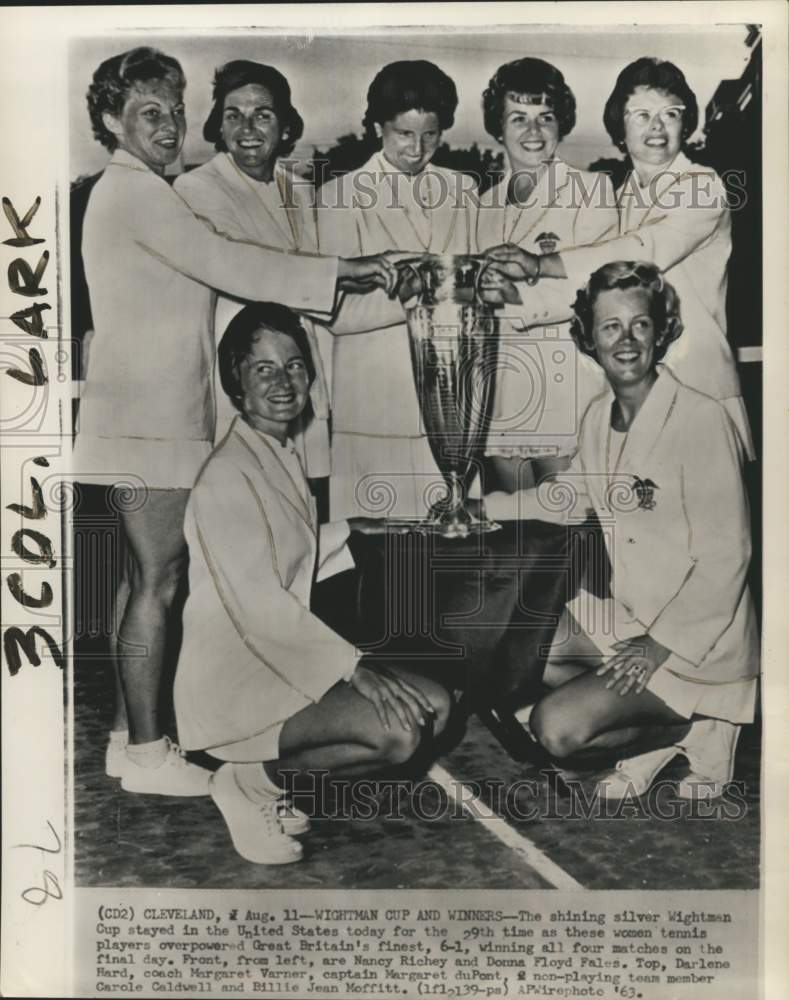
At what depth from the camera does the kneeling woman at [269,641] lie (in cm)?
253

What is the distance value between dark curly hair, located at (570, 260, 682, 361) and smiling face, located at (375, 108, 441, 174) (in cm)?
52

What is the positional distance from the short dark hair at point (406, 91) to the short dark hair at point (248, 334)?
0.51 m

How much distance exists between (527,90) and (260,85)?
0.66m

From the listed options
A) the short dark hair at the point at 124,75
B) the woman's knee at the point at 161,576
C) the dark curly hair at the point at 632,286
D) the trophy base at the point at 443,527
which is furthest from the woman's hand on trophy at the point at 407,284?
the woman's knee at the point at 161,576

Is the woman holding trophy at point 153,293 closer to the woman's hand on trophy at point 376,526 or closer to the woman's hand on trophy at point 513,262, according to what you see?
the woman's hand on trophy at point 513,262

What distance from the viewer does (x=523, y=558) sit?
254cm

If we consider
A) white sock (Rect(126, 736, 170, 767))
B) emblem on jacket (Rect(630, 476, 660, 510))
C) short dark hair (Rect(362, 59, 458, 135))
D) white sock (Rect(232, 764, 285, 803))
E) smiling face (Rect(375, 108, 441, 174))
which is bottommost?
white sock (Rect(232, 764, 285, 803))

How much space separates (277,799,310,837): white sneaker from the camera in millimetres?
2533

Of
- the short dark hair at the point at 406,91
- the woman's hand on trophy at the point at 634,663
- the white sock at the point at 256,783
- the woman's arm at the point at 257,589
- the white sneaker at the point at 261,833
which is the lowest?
the white sneaker at the point at 261,833

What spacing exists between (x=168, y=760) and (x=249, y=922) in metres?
0.44

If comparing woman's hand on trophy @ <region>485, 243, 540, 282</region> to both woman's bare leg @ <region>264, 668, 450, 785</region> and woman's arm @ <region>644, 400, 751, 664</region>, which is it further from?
woman's bare leg @ <region>264, 668, 450, 785</region>

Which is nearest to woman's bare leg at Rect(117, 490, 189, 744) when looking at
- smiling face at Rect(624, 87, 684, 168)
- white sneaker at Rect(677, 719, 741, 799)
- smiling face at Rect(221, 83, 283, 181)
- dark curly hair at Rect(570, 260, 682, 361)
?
smiling face at Rect(221, 83, 283, 181)

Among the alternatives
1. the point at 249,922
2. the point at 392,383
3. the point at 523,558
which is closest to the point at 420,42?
the point at 392,383

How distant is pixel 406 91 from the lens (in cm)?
255
